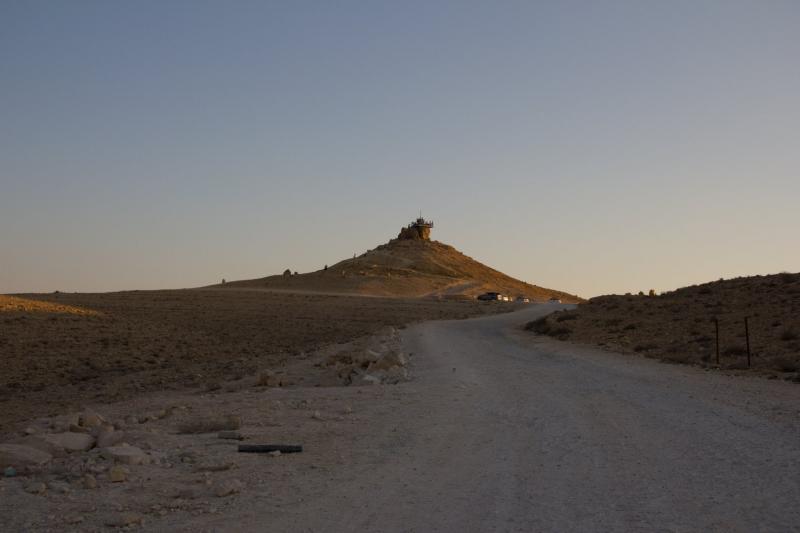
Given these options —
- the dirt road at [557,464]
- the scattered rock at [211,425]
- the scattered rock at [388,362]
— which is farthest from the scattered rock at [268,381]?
the scattered rock at [211,425]

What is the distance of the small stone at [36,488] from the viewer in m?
8.38

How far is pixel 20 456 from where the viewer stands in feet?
31.8

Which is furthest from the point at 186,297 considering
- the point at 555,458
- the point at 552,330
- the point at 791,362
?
the point at 555,458

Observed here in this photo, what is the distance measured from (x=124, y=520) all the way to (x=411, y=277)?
4101 inches

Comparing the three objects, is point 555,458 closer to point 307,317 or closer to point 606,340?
point 606,340

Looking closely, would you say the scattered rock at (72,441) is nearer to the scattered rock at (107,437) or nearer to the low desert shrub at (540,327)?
the scattered rock at (107,437)

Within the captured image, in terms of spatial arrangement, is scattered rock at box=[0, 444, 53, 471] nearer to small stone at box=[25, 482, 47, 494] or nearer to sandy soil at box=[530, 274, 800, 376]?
small stone at box=[25, 482, 47, 494]

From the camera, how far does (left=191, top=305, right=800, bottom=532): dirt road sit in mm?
7125

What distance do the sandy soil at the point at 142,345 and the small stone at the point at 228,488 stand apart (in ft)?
34.2

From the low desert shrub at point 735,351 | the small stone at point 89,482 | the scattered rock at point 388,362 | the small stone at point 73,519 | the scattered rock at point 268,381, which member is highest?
the low desert shrub at point 735,351

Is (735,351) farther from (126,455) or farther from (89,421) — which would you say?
(126,455)

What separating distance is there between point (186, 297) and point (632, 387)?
61.2m

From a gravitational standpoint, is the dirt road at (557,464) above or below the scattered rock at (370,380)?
below

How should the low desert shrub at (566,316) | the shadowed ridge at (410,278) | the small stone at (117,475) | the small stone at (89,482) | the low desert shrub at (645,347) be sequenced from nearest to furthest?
the small stone at (89,482), the small stone at (117,475), the low desert shrub at (645,347), the low desert shrub at (566,316), the shadowed ridge at (410,278)
